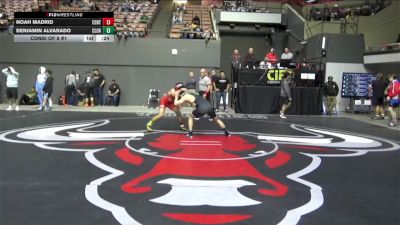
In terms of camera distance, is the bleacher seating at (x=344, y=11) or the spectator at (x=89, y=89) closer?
the spectator at (x=89, y=89)

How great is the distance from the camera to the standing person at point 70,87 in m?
17.9

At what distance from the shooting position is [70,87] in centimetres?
1805

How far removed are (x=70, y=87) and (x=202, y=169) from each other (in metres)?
13.4

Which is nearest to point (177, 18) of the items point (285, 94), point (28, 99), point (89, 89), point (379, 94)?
point (89, 89)

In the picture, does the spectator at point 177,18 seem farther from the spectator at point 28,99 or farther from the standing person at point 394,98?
the standing person at point 394,98

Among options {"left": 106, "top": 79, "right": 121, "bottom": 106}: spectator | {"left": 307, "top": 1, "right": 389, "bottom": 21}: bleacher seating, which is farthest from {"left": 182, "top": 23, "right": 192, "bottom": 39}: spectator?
{"left": 307, "top": 1, "right": 389, "bottom": 21}: bleacher seating

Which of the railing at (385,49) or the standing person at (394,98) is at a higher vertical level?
the railing at (385,49)

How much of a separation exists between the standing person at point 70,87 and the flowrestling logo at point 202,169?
7523mm

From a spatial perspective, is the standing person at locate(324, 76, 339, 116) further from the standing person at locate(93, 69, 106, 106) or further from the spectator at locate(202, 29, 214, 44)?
the standing person at locate(93, 69, 106, 106)

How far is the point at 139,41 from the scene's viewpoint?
1886cm

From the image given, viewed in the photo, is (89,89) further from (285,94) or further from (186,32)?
(285,94)

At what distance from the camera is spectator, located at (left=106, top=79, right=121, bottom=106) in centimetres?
1816

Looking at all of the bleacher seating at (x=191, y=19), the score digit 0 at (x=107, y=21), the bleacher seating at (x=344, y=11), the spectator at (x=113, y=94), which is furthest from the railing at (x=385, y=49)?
the spectator at (x=113, y=94)

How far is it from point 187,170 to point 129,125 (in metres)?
5.48
